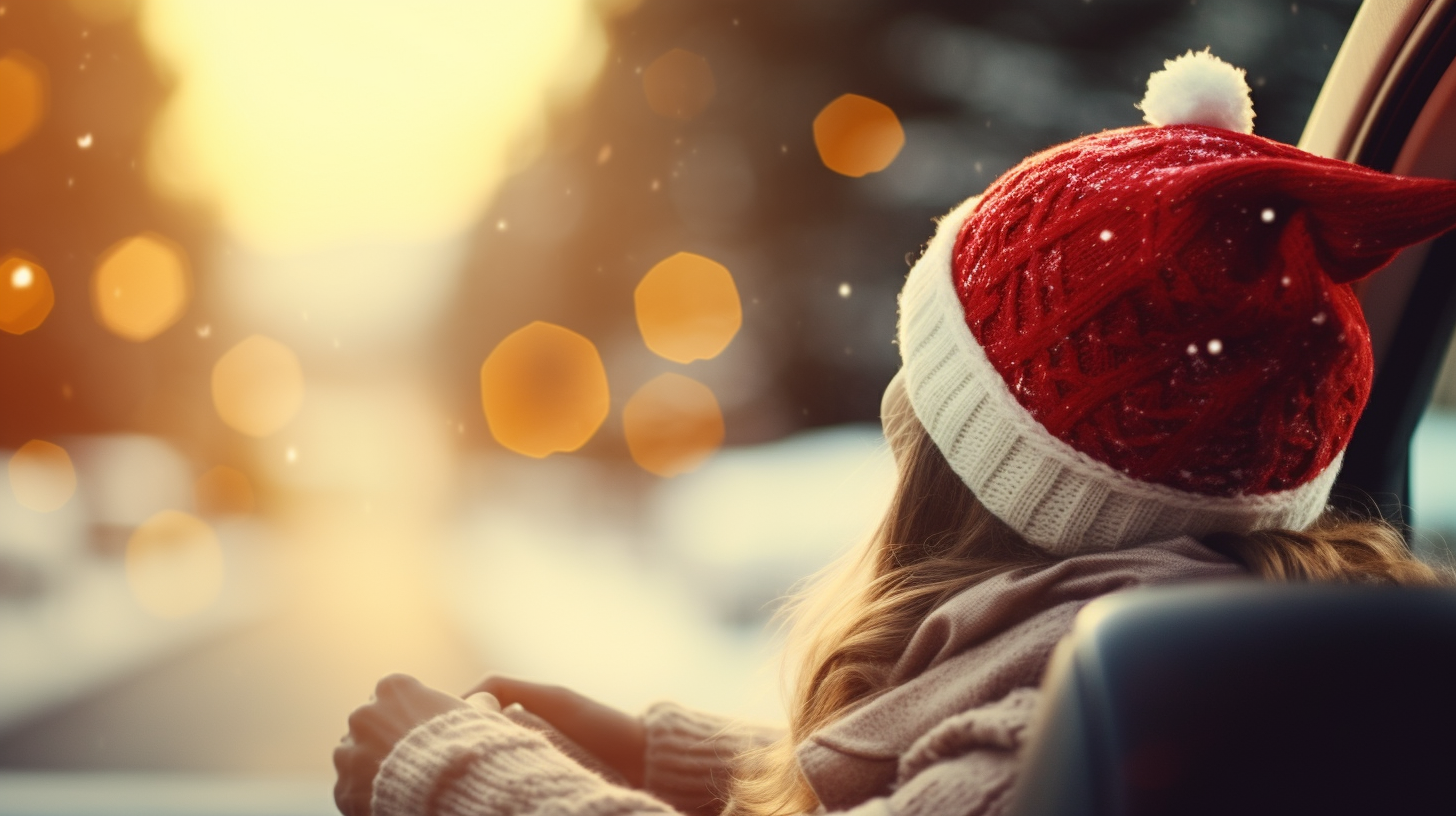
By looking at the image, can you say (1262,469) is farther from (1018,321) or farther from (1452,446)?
(1452,446)

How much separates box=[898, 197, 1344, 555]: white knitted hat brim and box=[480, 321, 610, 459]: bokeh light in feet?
13.6

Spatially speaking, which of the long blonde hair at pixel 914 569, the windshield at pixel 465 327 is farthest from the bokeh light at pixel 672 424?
the long blonde hair at pixel 914 569

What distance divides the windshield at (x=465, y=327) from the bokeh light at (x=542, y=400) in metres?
0.05

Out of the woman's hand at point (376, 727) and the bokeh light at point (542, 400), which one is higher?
the woman's hand at point (376, 727)

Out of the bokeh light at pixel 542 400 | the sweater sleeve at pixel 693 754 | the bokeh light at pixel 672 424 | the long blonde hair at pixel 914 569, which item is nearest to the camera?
the long blonde hair at pixel 914 569

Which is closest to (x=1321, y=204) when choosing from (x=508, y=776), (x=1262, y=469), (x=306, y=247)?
(x=1262, y=469)

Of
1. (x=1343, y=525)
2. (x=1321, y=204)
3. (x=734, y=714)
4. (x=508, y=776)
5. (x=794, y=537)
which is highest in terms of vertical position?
(x=1321, y=204)

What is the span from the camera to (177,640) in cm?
405

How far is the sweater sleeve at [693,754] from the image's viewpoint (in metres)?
1.30

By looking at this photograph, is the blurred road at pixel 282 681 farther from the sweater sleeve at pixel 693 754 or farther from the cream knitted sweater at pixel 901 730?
the cream knitted sweater at pixel 901 730

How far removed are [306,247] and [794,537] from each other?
12.2ft

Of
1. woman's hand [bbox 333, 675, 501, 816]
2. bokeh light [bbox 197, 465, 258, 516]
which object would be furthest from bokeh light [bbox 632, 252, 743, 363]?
woman's hand [bbox 333, 675, 501, 816]

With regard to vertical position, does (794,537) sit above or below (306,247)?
below

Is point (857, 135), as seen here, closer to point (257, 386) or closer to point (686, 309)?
point (686, 309)
